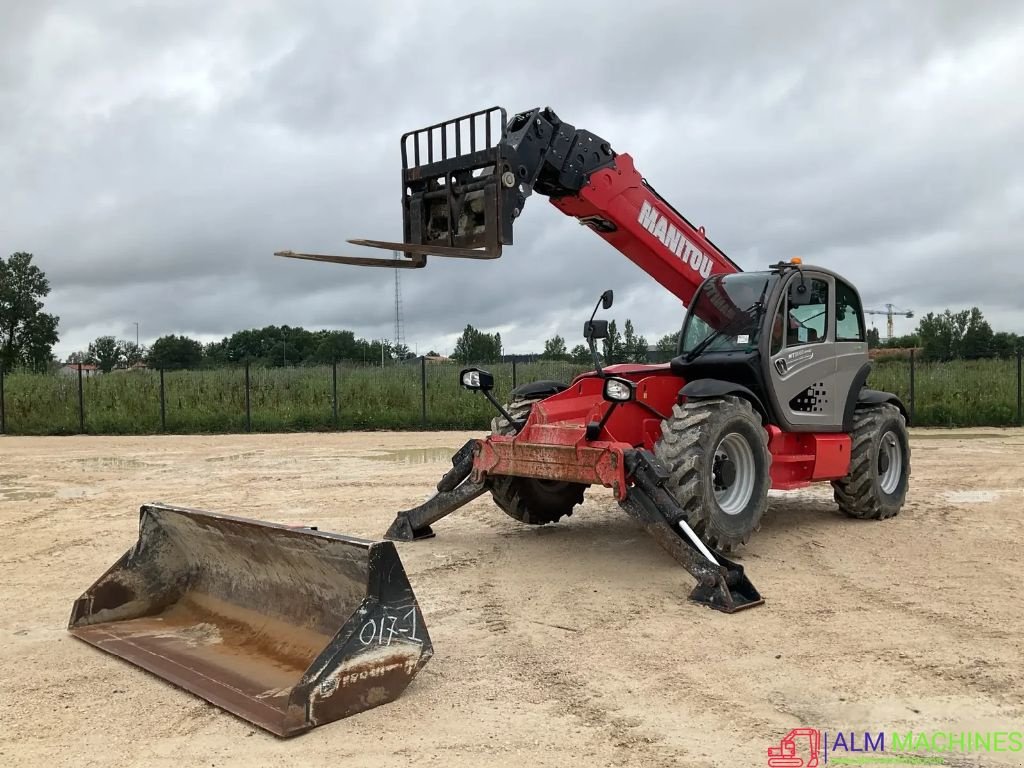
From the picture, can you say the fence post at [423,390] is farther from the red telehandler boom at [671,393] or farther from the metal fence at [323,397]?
the red telehandler boom at [671,393]

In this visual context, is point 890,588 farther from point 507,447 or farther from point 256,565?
point 256,565

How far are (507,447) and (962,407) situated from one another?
57.9 ft

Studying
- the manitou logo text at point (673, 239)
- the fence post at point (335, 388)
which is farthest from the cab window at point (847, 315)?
the fence post at point (335, 388)

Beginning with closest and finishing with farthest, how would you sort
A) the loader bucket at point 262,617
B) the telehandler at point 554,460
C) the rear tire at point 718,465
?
the loader bucket at point 262,617, the telehandler at point 554,460, the rear tire at point 718,465

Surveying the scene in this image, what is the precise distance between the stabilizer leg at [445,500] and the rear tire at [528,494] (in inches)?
10.5

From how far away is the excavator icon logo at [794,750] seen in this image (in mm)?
3475

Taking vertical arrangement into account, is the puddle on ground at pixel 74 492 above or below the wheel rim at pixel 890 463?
below

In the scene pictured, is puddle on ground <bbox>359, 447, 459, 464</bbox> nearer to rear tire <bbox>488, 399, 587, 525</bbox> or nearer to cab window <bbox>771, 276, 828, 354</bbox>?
rear tire <bbox>488, 399, 587, 525</bbox>

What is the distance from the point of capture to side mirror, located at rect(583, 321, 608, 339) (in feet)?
23.0

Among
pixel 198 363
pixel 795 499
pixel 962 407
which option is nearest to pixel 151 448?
pixel 198 363

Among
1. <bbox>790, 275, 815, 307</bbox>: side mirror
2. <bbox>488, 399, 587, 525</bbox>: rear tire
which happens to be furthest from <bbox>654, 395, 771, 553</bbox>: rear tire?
<bbox>488, 399, 587, 525</bbox>: rear tire

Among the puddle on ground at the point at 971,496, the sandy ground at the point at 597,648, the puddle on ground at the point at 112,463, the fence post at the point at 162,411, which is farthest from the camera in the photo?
the fence post at the point at 162,411

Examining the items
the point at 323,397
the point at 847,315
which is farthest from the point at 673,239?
the point at 323,397

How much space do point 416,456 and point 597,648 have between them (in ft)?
33.1
